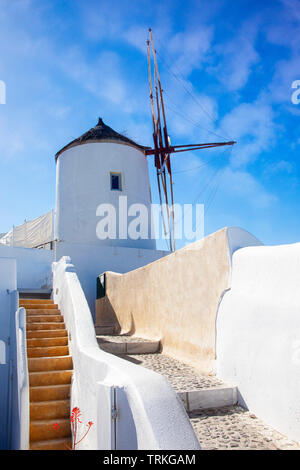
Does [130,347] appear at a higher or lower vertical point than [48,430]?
higher

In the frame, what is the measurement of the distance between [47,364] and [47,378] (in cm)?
28

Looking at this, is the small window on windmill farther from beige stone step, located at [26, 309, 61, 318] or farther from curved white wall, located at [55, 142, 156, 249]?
beige stone step, located at [26, 309, 61, 318]


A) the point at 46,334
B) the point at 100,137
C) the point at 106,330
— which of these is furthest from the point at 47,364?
the point at 100,137

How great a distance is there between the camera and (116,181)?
617 inches

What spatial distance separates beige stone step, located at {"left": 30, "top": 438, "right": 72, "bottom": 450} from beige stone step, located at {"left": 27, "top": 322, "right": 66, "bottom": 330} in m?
2.29

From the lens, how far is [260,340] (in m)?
3.98

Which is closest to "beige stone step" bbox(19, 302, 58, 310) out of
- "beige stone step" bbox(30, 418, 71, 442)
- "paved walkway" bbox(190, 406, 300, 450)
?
"beige stone step" bbox(30, 418, 71, 442)

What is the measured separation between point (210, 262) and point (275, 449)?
8.96ft

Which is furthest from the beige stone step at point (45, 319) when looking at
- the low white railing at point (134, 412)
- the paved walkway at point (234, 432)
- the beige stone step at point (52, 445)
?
the paved walkway at point (234, 432)

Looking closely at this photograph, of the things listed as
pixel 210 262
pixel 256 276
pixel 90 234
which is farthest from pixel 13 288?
pixel 90 234

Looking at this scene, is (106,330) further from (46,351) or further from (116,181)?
(116,181)

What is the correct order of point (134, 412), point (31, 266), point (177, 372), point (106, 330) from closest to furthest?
point (134, 412) → point (177, 372) → point (106, 330) → point (31, 266)

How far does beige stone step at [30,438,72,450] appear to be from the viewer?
4504 millimetres
